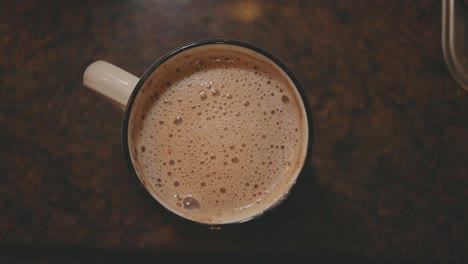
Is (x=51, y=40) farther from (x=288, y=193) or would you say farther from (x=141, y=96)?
(x=288, y=193)

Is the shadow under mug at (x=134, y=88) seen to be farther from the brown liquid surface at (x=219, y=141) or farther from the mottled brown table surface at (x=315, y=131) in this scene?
the mottled brown table surface at (x=315, y=131)

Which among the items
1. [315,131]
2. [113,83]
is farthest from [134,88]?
[315,131]

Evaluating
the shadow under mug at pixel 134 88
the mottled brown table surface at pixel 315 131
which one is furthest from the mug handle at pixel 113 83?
the mottled brown table surface at pixel 315 131

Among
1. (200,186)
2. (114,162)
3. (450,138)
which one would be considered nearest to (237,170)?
(200,186)

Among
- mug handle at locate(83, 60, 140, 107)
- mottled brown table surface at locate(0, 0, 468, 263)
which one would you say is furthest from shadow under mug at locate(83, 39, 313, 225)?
mottled brown table surface at locate(0, 0, 468, 263)

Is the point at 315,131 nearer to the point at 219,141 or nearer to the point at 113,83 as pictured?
the point at 219,141
